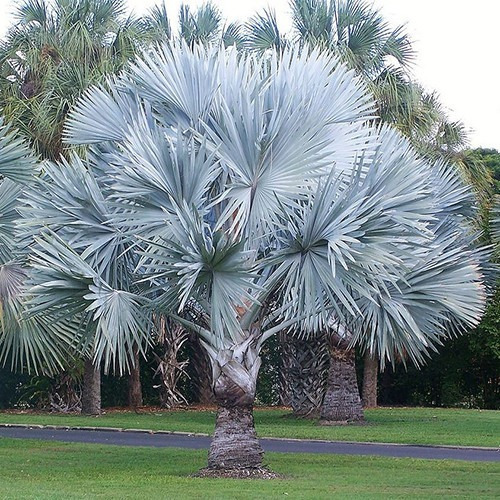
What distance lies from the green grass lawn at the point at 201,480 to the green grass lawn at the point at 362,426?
339cm

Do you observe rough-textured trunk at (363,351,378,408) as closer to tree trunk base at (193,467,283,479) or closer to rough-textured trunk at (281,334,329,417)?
rough-textured trunk at (281,334,329,417)

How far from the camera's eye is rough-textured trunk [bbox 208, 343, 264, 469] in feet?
44.3

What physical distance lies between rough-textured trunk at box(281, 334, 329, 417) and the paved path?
525cm

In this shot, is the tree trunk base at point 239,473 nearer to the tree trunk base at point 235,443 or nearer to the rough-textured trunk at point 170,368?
the tree trunk base at point 235,443

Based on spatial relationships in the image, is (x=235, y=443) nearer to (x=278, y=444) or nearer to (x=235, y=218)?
(x=235, y=218)

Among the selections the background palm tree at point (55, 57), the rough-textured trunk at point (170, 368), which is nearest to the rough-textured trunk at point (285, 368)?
the rough-textured trunk at point (170, 368)

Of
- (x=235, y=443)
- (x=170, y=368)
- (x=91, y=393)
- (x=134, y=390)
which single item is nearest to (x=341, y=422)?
(x=91, y=393)

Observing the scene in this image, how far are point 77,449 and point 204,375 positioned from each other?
13358 millimetres

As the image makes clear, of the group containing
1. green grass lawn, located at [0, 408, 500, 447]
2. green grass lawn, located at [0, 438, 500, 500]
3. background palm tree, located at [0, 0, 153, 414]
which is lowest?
green grass lawn, located at [0, 438, 500, 500]

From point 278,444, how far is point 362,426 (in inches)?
158

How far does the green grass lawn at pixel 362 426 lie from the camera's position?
19.2m

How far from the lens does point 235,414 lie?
44.7 feet

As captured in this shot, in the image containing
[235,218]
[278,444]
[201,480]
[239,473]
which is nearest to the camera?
[201,480]

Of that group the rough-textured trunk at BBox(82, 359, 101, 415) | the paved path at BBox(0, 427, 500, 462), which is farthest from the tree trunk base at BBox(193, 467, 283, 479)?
the rough-textured trunk at BBox(82, 359, 101, 415)
